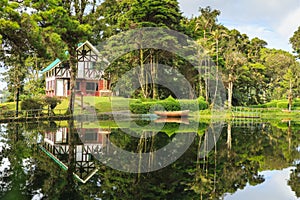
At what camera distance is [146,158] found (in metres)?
9.74

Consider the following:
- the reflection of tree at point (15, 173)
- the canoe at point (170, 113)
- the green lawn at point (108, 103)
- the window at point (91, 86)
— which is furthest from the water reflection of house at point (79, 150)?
the window at point (91, 86)

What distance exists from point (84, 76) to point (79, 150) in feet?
96.7

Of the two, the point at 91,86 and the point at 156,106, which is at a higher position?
the point at 91,86

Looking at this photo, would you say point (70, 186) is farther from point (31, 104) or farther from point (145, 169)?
point (31, 104)

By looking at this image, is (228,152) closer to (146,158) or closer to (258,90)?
(146,158)

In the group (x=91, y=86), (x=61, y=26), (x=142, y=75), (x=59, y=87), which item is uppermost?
(x=61, y=26)

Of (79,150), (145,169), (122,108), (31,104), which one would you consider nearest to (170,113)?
(122,108)

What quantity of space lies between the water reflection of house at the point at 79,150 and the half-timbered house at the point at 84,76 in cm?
2515

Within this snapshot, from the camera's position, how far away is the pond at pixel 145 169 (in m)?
6.44

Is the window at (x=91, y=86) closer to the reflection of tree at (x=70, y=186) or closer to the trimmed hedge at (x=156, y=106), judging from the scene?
the trimmed hedge at (x=156, y=106)

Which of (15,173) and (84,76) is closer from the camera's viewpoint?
(15,173)

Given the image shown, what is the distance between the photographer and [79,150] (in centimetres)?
1088

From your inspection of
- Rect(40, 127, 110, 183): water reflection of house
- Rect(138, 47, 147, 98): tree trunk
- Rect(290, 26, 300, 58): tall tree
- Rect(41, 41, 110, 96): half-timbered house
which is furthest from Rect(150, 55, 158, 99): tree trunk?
Rect(290, 26, 300, 58): tall tree

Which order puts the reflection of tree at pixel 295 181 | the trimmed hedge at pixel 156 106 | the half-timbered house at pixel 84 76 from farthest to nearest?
1. the half-timbered house at pixel 84 76
2. the trimmed hedge at pixel 156 106
3. the reflection of tree at pixel 295 181
